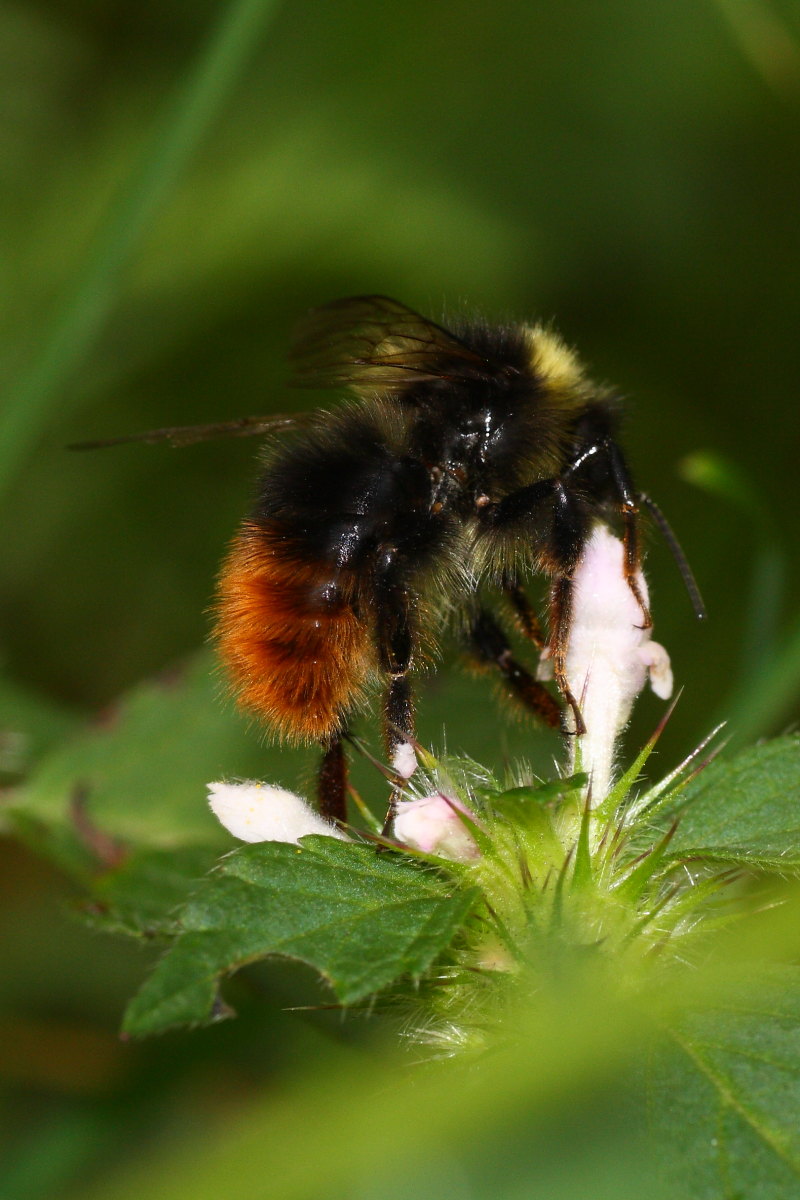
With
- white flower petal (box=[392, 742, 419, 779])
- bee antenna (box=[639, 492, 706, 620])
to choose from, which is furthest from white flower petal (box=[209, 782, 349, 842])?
bee antenna (box=[639, 492, 706, 620])

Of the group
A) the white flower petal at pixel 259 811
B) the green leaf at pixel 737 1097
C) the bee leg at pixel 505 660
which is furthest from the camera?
the bee leg at pixel 505 660

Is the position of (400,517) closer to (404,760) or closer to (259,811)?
(404,760)

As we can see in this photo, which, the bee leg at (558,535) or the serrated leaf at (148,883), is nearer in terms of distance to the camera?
the bee leg at (558,535)

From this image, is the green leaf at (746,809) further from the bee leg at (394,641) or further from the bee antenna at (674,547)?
the bee leg at (394,641)

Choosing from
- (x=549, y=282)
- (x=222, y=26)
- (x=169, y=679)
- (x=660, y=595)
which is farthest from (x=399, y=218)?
(x=169, y=679)

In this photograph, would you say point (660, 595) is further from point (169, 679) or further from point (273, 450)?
point (273, 450)

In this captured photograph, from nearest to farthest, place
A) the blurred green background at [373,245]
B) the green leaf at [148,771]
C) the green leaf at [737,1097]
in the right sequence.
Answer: the green leaf at [737,1097], the green leaf at [148,771], the blurred green background at [373,245]

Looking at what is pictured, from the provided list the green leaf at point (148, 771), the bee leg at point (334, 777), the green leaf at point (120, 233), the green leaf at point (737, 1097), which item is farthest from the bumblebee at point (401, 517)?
the green leaf at point (120, 233)

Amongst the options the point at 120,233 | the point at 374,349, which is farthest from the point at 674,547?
the point at 120,233
